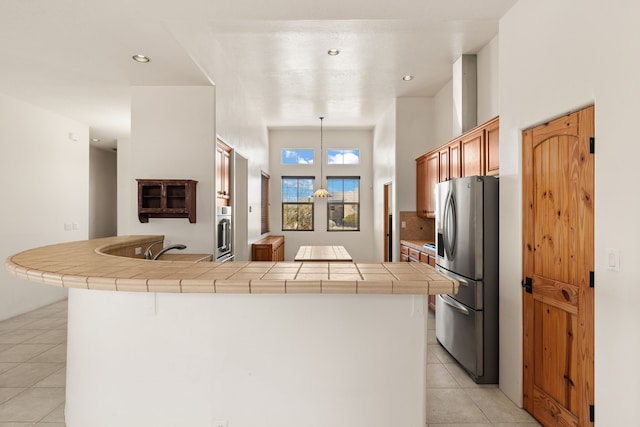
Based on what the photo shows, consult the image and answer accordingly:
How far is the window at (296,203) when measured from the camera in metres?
8.63

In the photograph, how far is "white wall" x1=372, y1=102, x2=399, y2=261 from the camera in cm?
611

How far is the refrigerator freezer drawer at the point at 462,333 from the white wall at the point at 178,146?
108 inches

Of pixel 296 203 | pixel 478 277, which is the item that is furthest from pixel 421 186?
pixel 296 203

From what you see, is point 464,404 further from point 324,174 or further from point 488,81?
point 324,174

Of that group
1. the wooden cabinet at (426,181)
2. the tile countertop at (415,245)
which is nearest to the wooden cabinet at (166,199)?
the tile countertop at (415,245)

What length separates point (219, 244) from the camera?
455 centimetres

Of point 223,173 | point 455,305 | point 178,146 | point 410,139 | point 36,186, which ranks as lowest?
point 455,305

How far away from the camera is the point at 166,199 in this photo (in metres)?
4.20

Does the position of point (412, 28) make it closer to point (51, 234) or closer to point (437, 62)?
point (437, 62)

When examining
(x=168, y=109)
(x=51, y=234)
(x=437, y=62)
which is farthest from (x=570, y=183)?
(x=51, y=234)

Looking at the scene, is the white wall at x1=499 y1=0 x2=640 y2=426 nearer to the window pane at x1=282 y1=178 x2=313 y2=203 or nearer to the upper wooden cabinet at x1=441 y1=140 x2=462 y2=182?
the upper wooden cabinet at x1=441 y1=140 x2=462 y2=182

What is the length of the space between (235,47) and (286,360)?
3619mm

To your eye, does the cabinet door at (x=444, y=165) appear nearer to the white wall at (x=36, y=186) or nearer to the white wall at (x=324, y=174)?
the white wall at (x=324, y=174)

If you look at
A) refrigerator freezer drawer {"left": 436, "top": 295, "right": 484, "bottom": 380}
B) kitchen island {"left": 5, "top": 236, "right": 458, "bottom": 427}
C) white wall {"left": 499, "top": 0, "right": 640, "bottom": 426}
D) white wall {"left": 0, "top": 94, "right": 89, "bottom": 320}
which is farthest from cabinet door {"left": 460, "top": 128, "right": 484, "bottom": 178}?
white wall {"left": 0, "top": 94, "right": 89, "bottom": 320}
